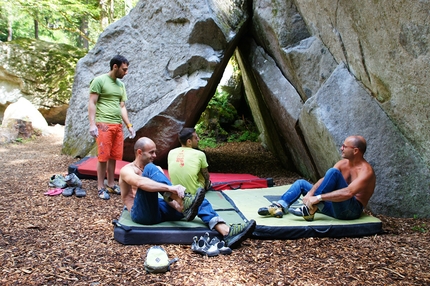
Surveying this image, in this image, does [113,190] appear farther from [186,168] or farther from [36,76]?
[36,76]

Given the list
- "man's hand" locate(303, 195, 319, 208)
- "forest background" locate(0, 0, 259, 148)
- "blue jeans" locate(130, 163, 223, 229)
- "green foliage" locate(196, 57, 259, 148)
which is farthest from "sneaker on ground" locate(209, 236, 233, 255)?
"green foliage" locate(196, 57, 259, 148)

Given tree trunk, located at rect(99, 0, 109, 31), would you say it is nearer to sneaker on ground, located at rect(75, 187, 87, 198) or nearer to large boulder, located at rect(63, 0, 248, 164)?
large boulder, located at rect(63, 0, 248, 164)

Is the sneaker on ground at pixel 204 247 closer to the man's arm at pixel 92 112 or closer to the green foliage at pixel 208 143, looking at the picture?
the man's arm at pixel 92 112

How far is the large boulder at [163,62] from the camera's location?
639cm

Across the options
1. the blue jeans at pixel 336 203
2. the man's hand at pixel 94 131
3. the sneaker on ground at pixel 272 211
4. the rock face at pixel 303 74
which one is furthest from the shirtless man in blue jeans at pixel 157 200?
the rock face at pixel 303 74

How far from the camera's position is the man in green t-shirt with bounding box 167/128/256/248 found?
3.44 meters

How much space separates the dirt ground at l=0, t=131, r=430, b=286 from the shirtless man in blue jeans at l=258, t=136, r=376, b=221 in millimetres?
356

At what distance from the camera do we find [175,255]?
3246 mm

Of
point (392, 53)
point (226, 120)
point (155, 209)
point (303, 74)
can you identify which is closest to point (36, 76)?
point (226, 120)

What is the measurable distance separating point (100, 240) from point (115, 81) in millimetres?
2459

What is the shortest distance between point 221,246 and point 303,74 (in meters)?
3.45

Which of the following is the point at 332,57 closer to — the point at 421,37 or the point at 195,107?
the point at 421,37

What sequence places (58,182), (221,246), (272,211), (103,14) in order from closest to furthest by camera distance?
(221,246)
(272,211)
(58,182)
(103,14)

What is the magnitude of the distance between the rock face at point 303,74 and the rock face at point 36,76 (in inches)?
200
